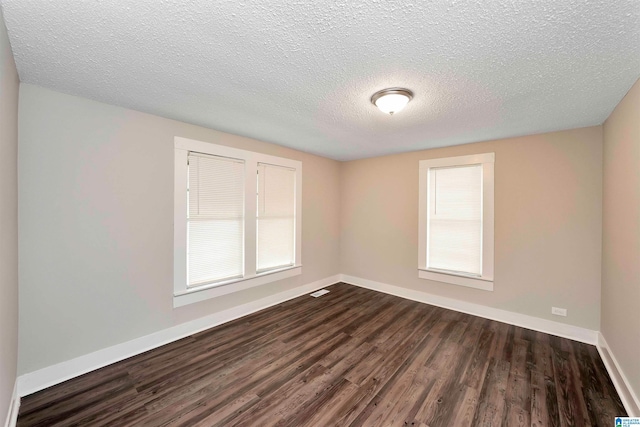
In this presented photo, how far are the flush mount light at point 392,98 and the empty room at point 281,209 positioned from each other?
0.02m

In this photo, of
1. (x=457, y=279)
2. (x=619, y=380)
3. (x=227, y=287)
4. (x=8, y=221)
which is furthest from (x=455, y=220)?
(x=8, y=221)

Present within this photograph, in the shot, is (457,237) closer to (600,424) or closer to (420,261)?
(420,261)

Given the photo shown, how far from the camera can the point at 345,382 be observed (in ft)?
7.06

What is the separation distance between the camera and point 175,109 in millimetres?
2494

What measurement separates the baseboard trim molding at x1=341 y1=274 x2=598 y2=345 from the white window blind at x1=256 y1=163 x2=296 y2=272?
6.02 ft

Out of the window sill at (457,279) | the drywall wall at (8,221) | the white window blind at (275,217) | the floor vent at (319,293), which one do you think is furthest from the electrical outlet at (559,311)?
the drywall wall at (8,221)

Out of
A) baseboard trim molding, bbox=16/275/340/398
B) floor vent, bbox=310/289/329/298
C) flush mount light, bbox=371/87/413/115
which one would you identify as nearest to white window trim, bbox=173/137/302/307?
baseboard trim molding, bbox=16/275/340/398

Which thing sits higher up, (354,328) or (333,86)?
(333,86)

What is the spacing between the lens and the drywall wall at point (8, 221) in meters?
1.39

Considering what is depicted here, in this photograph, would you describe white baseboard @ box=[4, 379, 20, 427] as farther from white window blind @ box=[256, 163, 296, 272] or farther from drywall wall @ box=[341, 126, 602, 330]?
drywall wall @ box=[341, 126, 602, 330]

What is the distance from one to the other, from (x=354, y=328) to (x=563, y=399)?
192 cm

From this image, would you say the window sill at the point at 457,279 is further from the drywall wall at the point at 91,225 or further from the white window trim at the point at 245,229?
the drywall wall at the point at 91,225

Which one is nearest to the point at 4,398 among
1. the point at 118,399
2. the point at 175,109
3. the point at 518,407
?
the point at 118,399

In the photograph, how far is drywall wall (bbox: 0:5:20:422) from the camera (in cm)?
139
